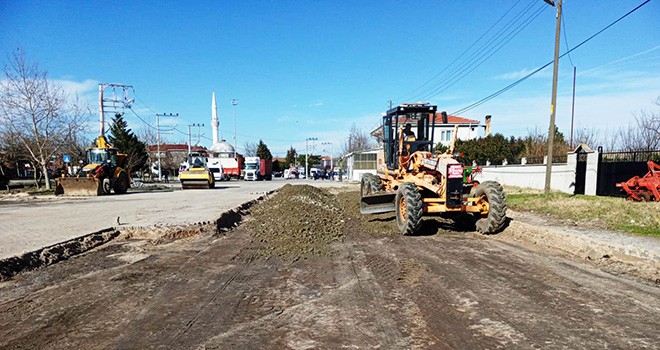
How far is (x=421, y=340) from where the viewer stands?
10.7 feet

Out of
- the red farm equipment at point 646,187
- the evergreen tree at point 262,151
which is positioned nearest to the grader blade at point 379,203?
the red farm equipment at point 646,187

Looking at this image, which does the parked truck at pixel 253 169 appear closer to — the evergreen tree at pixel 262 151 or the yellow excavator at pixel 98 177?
the yellow excavator at pixel 98 177

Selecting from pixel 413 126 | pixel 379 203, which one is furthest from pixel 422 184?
pixel 413 126

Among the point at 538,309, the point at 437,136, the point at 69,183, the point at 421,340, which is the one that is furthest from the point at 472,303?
the point at 437,136

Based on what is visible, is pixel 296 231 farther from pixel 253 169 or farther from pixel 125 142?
pixel 253 169

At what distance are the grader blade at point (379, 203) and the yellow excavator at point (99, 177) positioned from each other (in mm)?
16326

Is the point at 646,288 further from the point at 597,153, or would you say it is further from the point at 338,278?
the point at 597,153

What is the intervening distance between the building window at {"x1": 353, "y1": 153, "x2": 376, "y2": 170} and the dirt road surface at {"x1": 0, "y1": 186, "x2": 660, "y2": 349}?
30.7 meters

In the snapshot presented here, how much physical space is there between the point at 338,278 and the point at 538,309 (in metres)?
2.43

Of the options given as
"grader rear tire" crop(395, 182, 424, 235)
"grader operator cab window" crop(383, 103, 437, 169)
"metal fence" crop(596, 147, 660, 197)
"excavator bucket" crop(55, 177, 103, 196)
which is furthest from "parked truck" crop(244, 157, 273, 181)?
"grader rear tire" crop(395, 182, 424, 235)

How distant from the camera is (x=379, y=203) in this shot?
962cm

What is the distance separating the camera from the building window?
124ft

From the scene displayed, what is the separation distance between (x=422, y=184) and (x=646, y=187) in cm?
963

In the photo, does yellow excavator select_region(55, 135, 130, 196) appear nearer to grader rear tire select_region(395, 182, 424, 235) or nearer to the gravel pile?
A: the gravel pile
